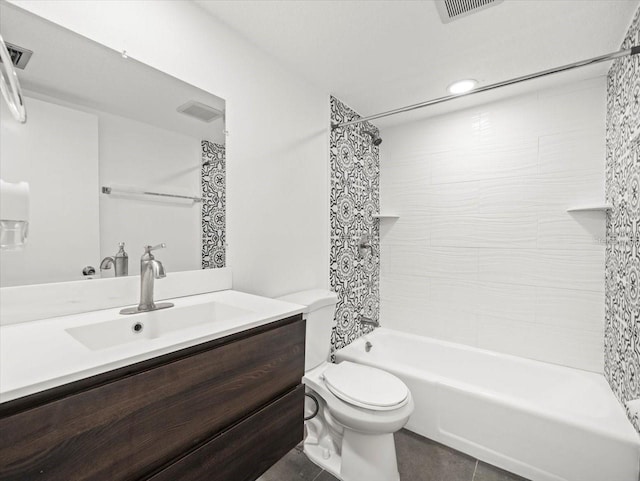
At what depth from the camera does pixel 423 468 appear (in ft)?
5.32

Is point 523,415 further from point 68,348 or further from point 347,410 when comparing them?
point 68,348

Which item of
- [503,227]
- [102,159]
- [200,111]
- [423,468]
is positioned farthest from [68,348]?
[503,227]

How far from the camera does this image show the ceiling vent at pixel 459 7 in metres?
1.30

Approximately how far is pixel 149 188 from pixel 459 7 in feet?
5.10

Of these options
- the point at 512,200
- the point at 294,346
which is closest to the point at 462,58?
the point at 512,200

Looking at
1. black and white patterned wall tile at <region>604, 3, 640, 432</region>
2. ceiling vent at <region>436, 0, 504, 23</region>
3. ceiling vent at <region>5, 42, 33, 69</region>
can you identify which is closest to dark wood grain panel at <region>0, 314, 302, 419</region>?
ceiling vent at <region>5, 42, 33, 69</region>

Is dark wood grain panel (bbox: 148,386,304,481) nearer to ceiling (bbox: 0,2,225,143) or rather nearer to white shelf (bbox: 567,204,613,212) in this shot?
ceiling (bbox: 0,2,225,143)

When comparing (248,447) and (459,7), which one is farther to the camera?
(459,7)

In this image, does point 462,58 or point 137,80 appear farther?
point 462,58

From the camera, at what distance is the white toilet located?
1.40 meters

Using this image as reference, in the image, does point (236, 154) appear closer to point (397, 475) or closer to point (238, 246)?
point (238, 246)

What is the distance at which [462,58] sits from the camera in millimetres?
1735

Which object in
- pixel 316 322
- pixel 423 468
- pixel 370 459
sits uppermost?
pixel 316 322

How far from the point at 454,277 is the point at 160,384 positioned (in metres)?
2.26
